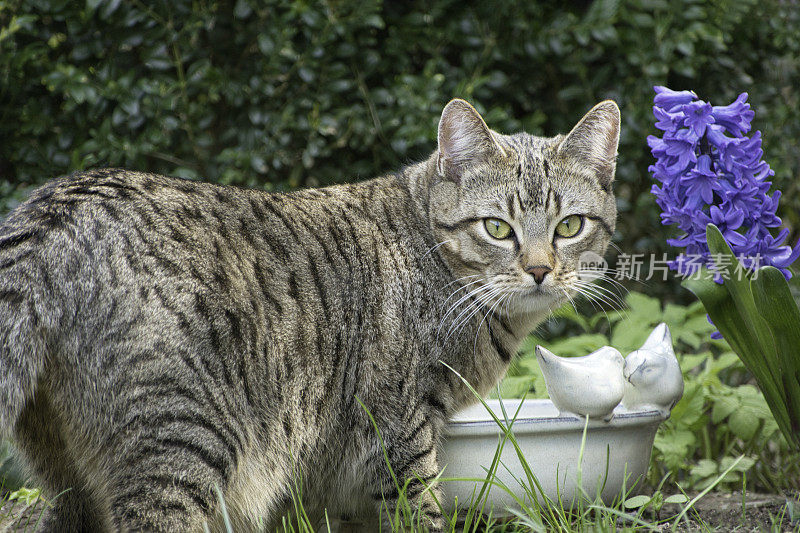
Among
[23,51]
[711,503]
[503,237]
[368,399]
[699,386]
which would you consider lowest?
[711,503]

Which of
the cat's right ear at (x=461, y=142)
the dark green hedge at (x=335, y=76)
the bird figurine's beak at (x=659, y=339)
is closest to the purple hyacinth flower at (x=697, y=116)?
the cat's right ear at (x=461, y=142)

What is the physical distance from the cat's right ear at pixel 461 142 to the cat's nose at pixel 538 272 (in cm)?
38

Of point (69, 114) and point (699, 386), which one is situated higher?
point (69, 114)

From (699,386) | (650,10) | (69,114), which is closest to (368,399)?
(699,386)

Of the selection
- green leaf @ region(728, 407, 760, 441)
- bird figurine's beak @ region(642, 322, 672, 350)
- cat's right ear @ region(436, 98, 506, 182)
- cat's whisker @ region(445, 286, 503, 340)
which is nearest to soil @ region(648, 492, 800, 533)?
green leaf @ region(728, 407, 760, 441)

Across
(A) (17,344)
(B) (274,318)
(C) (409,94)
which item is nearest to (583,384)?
(B) (274,318)

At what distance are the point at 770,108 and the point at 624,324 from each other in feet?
5.70

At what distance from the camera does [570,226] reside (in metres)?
2.36

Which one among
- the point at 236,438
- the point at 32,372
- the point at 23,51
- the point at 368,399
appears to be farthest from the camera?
the point at 23,51

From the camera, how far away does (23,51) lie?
3178 millimetres

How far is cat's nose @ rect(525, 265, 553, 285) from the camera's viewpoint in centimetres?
222

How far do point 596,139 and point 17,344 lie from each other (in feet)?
5.67

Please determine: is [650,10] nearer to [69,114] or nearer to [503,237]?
[503,237]

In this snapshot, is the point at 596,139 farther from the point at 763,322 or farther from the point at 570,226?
the point at 763,322
